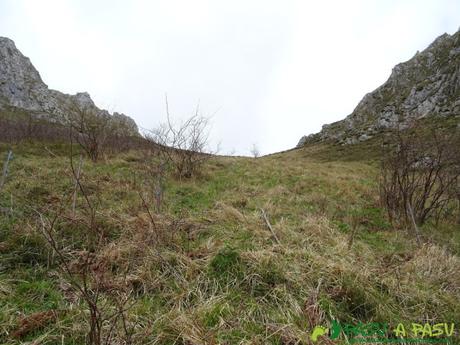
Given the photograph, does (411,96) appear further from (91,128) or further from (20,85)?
(20,85)

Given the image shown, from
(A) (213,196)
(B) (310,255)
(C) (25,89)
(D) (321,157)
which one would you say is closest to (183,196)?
(A) (213,196)

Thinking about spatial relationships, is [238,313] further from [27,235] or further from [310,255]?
[27,235]

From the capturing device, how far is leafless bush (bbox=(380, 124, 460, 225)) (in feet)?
19.0

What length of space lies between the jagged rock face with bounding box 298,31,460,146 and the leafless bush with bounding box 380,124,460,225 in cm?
2301

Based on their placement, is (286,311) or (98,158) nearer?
(286,311)

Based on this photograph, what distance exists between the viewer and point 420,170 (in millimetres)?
6215

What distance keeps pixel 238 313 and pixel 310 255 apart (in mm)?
1254

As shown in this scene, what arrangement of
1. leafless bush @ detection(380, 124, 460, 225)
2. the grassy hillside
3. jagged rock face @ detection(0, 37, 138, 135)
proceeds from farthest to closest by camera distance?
jagged rock face @ detection(0, 37, 138, 135) → leafless bush @ detection(380, 124, 460, 225) → the grassy hillside

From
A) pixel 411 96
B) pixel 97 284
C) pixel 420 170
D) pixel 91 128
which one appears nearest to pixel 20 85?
pixel 91 128

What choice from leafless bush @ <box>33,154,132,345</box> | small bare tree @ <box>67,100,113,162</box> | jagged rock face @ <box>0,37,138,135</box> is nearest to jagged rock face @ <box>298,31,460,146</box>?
small bare tree @ <box>67,100,113,162</box>

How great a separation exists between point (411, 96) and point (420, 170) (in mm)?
40025

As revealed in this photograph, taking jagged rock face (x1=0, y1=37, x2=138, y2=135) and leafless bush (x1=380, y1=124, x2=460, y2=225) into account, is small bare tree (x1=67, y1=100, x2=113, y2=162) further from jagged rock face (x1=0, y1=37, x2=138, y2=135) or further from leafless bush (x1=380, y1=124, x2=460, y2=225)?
jagged rock face (x1=0, y1=37, x2=138, y2=135)

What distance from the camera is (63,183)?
6789mm

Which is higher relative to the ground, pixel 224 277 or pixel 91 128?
pixel 91 128
